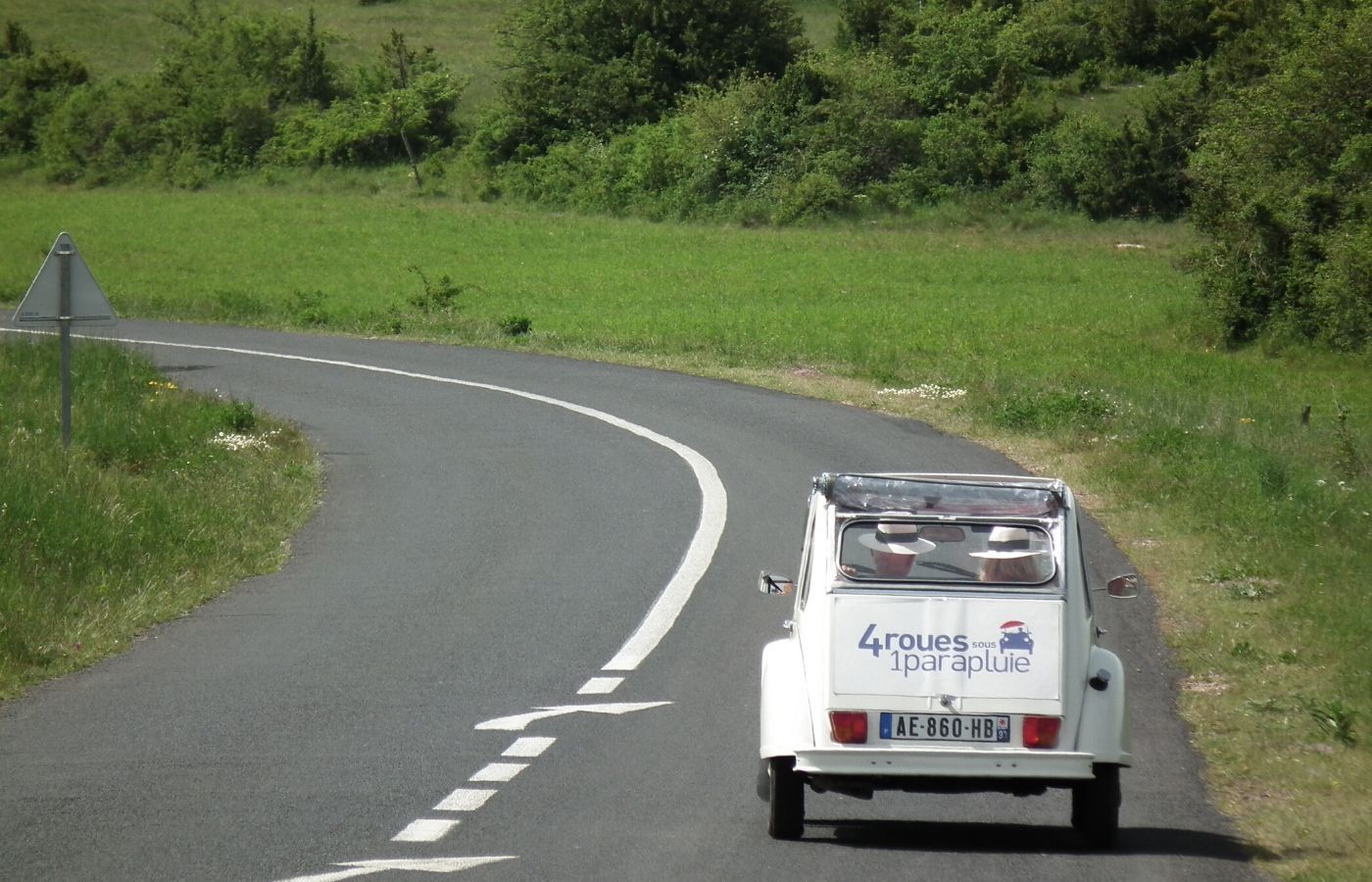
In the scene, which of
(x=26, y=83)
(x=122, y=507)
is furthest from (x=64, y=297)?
(x=26, y=83)

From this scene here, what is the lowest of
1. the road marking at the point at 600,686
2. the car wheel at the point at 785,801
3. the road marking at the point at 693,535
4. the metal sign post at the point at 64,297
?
the road marking at the point at 693,535

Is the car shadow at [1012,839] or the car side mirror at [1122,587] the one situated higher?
the car side mirror at [1122,587]

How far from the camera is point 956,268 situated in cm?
4500

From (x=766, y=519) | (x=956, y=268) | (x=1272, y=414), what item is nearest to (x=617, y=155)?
(x=956, y=268)

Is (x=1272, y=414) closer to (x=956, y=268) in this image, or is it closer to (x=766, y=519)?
(x=766, y=519)

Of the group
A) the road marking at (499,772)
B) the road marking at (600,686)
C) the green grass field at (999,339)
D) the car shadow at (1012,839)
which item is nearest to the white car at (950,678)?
the car shadow at (1012,839)

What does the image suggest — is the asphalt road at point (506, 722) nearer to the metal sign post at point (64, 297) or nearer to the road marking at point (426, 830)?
the road marking at point (426, 830)

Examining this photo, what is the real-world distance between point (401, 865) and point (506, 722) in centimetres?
240

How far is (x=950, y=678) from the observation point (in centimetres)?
646

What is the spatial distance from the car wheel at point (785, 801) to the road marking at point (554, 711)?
217cm

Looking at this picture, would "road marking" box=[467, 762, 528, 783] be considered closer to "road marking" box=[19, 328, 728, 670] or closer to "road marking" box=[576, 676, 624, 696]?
"road marking" box=[576, 676, 624, 696]

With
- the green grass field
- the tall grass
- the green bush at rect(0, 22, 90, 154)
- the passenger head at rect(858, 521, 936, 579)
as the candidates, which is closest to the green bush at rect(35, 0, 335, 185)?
the green bush at rect(0, 22, 90, 154)

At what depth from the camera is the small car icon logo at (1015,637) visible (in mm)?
6469

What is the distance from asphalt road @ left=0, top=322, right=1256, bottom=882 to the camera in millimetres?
6504
